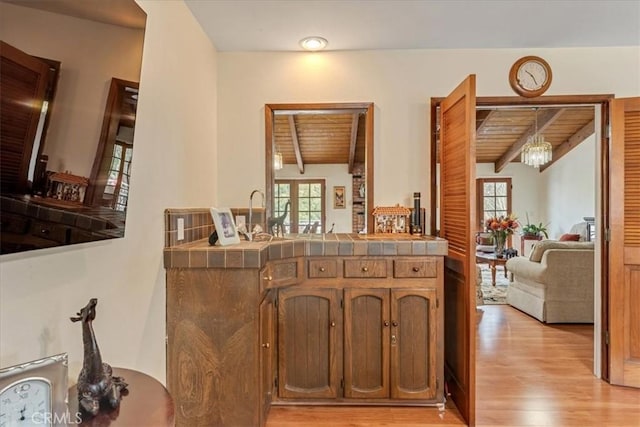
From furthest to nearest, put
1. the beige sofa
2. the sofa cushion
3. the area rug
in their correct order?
Answer: the area rug, the sofa cushion, the beige sofa

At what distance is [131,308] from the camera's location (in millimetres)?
1535

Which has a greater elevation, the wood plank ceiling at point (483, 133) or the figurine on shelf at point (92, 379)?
the wood plank ceiling at point (483, 133)

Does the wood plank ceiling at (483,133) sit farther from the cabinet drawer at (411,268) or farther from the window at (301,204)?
the cabinet drawer at (411,268)

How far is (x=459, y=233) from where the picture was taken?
2268mm

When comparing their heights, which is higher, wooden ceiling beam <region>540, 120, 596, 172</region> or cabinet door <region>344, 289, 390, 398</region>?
wooden ceiling beam <region>540, 120, 596, 172</region>

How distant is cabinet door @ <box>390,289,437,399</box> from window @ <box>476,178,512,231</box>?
688 cm

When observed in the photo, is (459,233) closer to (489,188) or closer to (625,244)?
Result: (625,244)

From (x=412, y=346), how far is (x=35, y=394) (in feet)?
6.43

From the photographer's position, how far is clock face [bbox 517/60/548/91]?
2633 mm

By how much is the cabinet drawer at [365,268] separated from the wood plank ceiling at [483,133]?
0.94 meters

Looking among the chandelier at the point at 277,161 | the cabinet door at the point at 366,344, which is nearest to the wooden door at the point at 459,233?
the cabinet door at the point at 366,344

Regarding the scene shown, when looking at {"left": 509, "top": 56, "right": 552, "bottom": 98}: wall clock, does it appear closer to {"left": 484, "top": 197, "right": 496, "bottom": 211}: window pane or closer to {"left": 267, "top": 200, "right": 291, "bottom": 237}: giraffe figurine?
{"left": 267, "top": 200, "right": 291, "bottom": 237}: giraffe figurine

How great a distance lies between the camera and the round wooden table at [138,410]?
2.94ft

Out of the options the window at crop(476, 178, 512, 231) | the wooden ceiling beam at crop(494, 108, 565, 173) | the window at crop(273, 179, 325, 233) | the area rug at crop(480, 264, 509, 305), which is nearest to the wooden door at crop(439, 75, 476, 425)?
the window at crop(273, 179, 325, 233)
